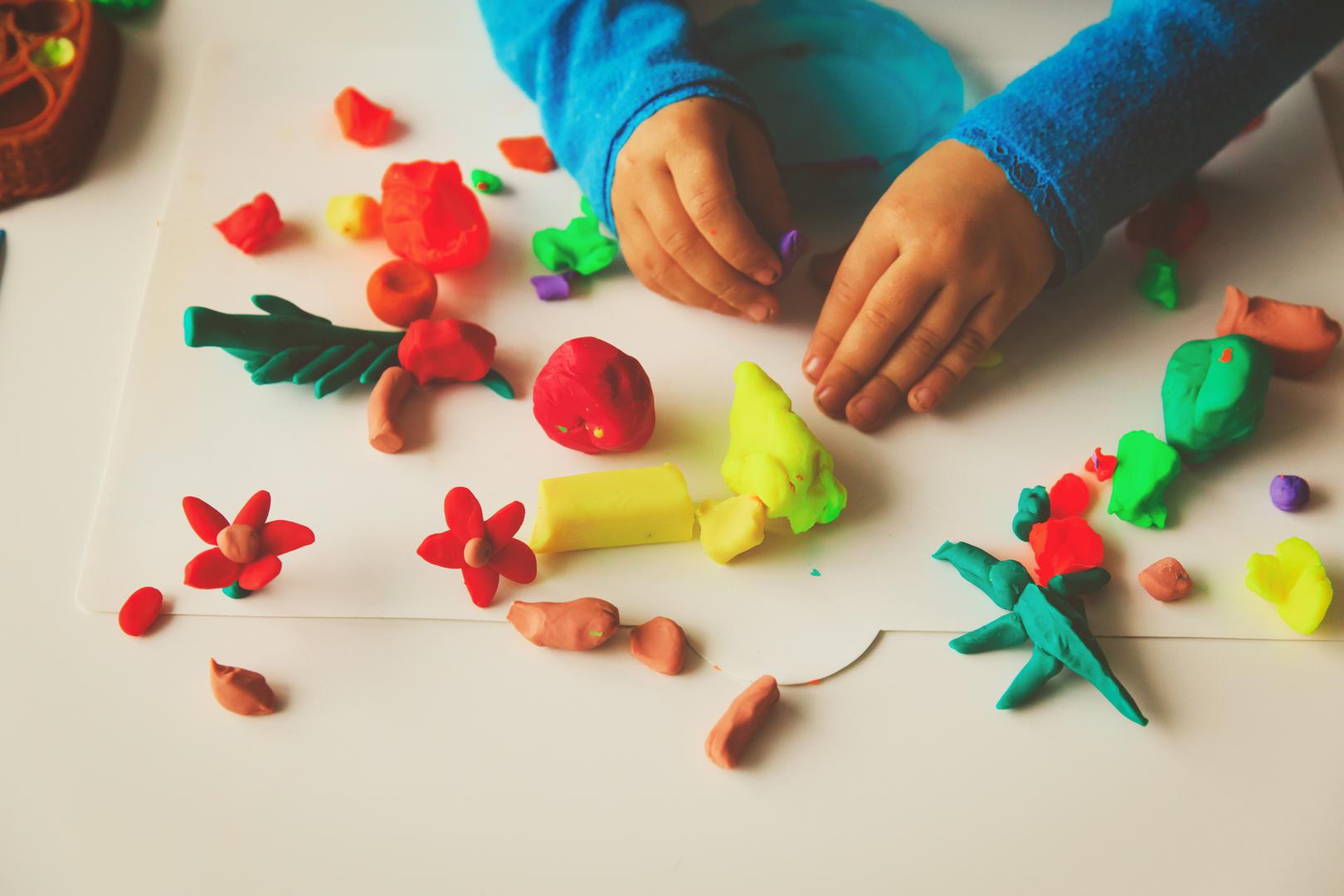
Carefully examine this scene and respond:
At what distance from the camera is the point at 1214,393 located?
58cm

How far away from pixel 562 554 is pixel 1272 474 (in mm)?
421

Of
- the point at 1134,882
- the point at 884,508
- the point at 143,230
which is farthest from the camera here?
the point at 143,230

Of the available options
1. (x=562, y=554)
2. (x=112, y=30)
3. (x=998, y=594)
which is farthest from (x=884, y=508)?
(x=112, y=30)

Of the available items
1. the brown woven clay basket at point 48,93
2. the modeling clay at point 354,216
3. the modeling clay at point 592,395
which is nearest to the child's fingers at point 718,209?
the modeling clay at point 592,395

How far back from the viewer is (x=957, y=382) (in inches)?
25.5

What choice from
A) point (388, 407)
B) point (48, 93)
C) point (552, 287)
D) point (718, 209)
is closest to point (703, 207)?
point (718, 209)

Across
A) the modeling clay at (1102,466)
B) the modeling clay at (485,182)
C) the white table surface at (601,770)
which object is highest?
the modeling clay at (485,182)

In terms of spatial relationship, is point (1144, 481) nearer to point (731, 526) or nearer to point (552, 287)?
point (731, 526)

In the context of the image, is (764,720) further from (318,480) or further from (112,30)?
(112,30)

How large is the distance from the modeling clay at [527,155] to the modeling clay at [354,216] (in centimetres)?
10

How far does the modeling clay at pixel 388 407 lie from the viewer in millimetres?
602

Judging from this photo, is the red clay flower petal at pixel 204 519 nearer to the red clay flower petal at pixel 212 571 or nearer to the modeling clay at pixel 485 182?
the red clay flower petal at pixel 212 571

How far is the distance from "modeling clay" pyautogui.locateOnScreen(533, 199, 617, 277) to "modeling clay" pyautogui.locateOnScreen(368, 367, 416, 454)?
13cm

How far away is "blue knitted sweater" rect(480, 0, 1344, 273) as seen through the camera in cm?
63
